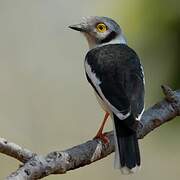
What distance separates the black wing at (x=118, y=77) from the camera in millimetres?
2525

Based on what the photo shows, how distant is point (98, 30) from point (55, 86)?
108 cm

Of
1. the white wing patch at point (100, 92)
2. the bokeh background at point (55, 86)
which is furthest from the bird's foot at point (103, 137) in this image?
the bokeh background at point (55, 86)

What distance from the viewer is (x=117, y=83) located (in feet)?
8.51

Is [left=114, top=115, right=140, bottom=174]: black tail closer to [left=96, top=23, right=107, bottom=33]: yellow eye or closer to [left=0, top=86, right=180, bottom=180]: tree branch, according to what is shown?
[left=0, top=86, right=180, bottom=180]: tree branch

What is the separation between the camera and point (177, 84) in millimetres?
3209

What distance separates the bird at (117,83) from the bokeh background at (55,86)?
79 cm

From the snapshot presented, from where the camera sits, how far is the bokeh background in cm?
387

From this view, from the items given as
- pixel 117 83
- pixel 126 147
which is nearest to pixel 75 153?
pixel 126 147

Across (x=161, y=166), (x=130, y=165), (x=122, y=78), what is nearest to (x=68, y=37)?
(x=161, y=166)

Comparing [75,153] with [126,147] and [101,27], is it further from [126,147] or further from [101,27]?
[101,27]

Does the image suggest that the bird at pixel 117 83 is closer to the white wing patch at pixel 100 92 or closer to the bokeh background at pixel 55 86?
the white wing patch at pixel 100 92

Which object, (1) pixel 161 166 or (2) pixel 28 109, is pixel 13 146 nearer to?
(2) pixel 28 109

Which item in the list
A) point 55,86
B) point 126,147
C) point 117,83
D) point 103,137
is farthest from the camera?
point 55,86

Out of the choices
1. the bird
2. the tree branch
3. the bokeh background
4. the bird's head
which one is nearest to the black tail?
the bird
